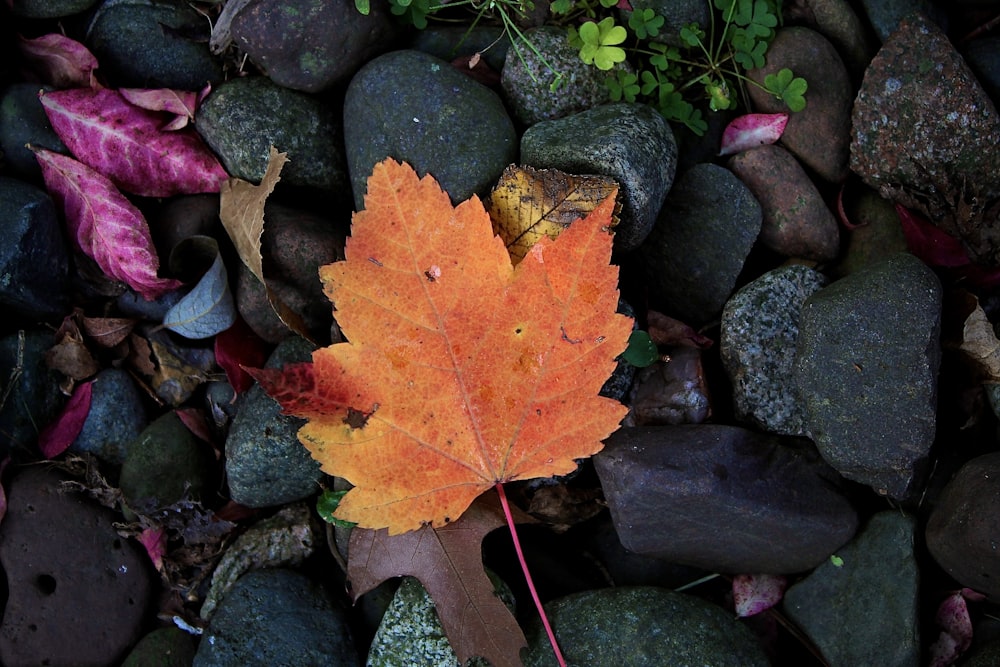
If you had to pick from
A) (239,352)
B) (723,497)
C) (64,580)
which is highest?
(723,497)

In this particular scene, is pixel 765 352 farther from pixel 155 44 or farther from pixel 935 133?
pixel 155 44

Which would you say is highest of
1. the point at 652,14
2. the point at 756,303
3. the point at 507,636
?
the point at 652,14

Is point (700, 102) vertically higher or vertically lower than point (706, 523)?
A: higher

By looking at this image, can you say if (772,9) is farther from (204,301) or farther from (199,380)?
(199,380)

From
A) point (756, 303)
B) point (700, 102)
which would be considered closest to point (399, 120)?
point (700, 102)

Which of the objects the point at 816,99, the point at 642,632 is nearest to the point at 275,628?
the point at 642,632

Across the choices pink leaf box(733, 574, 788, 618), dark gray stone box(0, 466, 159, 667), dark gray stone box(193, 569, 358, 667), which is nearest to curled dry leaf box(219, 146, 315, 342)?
dark gray stone box(193, 569, 358, 667)
